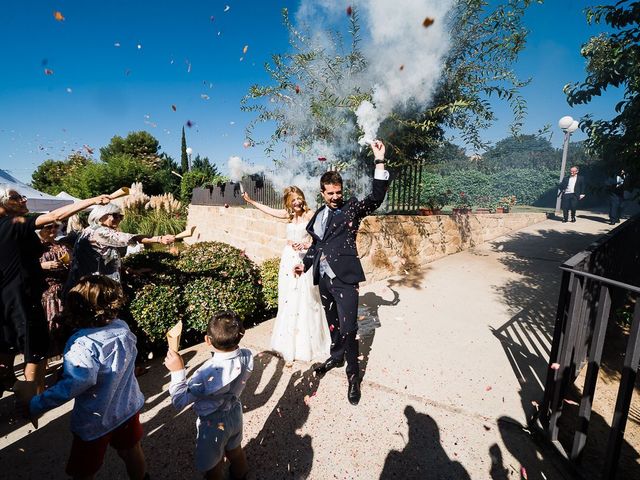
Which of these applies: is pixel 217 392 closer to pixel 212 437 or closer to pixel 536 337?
pixel 212 437

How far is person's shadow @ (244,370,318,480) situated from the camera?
2125mm

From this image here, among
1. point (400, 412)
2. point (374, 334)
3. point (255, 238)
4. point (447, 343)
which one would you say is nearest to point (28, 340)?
point (400, 412)

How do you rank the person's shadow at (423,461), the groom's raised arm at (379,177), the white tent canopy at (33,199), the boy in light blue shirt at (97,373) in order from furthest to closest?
the white tent canopy at (33,199) < the groom's raised arm at (379,177) < the person's shadow at (423,461) < the boy in light blue shirt at (97,373)

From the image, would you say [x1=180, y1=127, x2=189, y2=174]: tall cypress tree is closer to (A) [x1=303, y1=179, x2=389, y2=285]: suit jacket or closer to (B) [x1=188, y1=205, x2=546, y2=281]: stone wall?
(B) [x1=188, y1=205, x2=546, y2=281]: stone wall

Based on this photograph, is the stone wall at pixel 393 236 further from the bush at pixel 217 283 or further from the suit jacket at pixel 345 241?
the suit jacket at pixel 345 241

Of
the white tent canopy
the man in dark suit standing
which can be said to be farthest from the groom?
the man in dark suit standing

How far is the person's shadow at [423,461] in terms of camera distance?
2.08 m

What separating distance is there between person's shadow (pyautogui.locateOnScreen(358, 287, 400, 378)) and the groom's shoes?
26cm

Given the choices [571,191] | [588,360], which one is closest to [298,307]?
[588,360]

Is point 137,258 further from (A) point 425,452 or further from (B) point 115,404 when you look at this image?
(A) point 425,452

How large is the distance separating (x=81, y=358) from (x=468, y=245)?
29.6 feet

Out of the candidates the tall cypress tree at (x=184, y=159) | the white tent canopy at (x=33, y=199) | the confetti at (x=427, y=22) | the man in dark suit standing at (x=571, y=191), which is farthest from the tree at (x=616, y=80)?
the tall cypress tree at (x=184, y=159)

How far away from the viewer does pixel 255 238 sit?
301 inches

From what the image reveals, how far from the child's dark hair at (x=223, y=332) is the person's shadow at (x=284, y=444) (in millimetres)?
1024
